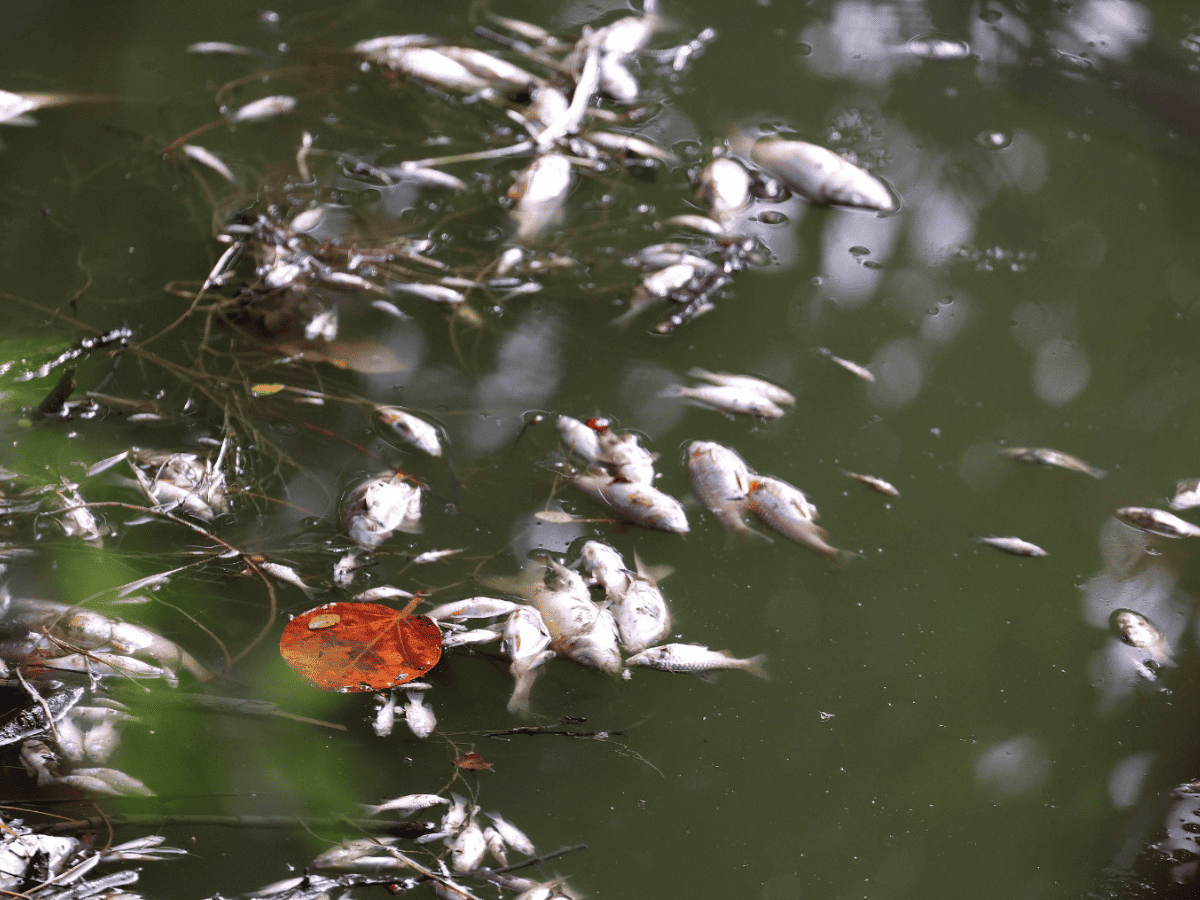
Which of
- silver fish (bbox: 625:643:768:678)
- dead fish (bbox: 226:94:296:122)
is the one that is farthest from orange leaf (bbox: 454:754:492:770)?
dead fish (bbox: 226:94:296:122)

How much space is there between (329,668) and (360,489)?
31 cm

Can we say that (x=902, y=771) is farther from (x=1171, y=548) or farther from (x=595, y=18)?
(x=595, y=18)

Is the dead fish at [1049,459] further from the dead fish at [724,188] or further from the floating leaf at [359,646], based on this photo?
the floating leaf at [359,646]

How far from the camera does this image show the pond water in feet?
4.33

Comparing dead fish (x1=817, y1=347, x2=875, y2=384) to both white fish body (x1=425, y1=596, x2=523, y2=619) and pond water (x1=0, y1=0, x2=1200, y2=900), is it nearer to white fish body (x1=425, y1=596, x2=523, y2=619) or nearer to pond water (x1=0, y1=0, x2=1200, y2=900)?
pond water (x1=0, y1=0, x2=1200, y2=900)

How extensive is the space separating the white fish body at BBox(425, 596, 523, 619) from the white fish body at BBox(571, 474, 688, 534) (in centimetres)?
25

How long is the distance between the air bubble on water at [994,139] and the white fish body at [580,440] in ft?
4.48

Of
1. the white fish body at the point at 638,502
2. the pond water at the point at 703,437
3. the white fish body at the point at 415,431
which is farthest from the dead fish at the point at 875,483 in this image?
the white fish body at the point at 415,431

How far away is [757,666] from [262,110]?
5.78 ft

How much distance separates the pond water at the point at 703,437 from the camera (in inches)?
52.0

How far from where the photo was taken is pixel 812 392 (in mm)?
1692

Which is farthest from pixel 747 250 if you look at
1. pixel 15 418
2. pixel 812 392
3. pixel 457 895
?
pixel 15 418

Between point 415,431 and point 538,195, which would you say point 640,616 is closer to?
point 415,431

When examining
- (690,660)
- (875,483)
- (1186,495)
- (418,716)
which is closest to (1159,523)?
(1186,495)
